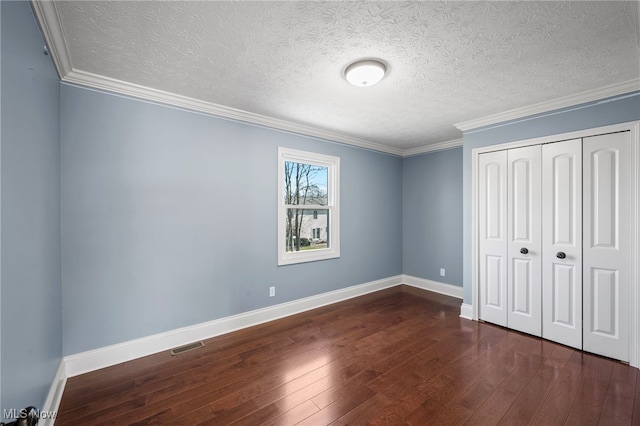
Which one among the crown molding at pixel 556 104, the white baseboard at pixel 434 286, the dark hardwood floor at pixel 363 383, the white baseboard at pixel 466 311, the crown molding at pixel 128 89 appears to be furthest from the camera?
the white baseboard at pixel 434 286

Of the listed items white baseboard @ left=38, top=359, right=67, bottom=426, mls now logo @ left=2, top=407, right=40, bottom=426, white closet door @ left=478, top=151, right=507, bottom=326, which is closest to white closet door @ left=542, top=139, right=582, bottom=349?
white closet door @ left=478, top=151, right=507, bottom=326

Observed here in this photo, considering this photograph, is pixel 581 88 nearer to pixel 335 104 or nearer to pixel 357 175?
pixel 335 104

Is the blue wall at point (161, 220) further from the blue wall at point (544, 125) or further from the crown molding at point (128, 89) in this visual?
the blue wall at point (544, 125)

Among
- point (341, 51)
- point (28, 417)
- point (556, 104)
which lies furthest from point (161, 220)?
point (556, 104)

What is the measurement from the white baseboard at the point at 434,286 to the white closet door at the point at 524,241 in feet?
4.01

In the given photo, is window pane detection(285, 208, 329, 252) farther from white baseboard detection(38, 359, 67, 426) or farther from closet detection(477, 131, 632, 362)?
white baseboard detection(38, 359, 67, 426)

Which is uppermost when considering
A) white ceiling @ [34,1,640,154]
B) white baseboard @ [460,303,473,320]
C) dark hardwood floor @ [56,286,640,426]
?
white ceiling @ [34,1,640,154]

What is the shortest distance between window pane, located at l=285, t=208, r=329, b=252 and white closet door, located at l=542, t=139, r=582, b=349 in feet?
8.89

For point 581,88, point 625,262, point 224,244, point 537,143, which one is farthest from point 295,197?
point 625,262

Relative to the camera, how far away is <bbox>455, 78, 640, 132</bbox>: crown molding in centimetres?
243

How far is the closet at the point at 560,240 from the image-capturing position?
2500 millimetres

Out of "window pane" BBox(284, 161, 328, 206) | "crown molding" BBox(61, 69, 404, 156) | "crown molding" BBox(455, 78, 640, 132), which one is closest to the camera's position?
"crown molding" BBox(61, 69, 404, 156)

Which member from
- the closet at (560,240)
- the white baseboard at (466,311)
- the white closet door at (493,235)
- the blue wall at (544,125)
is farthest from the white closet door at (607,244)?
the white baseboard at (466,311)

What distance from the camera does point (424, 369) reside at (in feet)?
7.65
